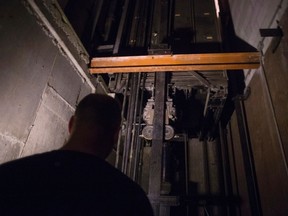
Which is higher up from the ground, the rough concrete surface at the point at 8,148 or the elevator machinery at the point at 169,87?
the rough concrete surface at the point at 8,148

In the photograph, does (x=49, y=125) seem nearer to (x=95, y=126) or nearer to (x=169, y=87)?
(x=95, y=126)

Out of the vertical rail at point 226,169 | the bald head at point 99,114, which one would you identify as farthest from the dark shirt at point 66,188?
the vertical rail at point 226,169

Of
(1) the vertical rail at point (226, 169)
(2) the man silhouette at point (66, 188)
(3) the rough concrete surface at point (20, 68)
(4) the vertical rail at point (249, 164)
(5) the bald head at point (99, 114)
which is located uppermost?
(2) the man silhouette at point (66, 188)

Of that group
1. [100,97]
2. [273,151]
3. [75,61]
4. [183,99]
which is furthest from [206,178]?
[100,97]

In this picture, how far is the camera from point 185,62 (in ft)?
12.1

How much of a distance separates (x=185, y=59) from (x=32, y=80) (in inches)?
90.1

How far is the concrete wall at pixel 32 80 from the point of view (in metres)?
2.17

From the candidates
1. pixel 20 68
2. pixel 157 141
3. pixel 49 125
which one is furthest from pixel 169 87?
pixel 20 68

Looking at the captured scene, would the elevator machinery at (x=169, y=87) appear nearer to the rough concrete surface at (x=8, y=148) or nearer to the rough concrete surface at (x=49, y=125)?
the rough concrete surface at (x=49, y=125)

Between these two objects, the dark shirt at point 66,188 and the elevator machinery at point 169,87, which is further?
the elevator machinery at point 169,87

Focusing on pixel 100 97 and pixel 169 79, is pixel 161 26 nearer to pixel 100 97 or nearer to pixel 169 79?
pixel 169 79

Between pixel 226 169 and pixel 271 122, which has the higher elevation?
pixel 271 122

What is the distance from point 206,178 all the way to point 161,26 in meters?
3.70

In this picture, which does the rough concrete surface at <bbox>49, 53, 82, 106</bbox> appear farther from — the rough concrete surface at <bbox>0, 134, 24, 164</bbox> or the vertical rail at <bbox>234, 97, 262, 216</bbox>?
the vertical rail at <bbox>234, 97, 262, 216</bbox>
